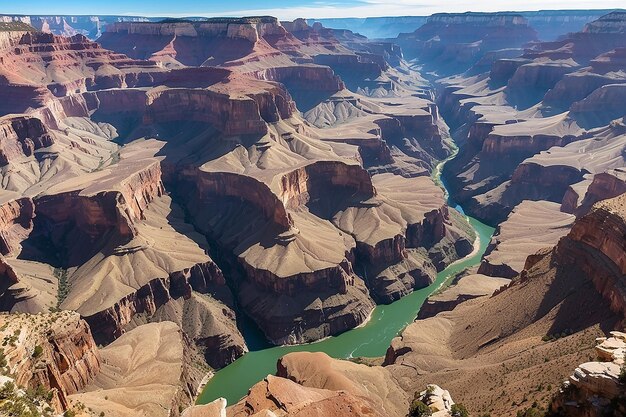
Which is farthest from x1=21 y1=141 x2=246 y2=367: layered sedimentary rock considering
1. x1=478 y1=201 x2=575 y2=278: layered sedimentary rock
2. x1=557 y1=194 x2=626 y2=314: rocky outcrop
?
x1=557 y1=194 x2=626 y2=314: rocky outcrop

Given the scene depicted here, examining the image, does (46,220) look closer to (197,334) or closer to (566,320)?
(197,334)

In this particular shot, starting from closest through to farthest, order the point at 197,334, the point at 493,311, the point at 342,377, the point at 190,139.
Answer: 1. the point at 342,377
2. the point at 493,311
3. the point at 197,334
4. the point at 190,139

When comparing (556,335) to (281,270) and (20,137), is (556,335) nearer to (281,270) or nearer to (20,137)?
(281,270)

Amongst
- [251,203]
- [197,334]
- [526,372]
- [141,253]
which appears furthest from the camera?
[251,203]

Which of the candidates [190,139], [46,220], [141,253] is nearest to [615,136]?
[190,139]

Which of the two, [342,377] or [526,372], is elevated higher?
[526,372]

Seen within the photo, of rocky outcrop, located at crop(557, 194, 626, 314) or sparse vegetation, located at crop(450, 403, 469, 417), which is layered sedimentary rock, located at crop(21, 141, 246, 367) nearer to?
sparse vegetation, located at crop(450, 403, 469, 417)

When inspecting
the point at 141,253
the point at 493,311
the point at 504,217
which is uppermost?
the point at 493,311
